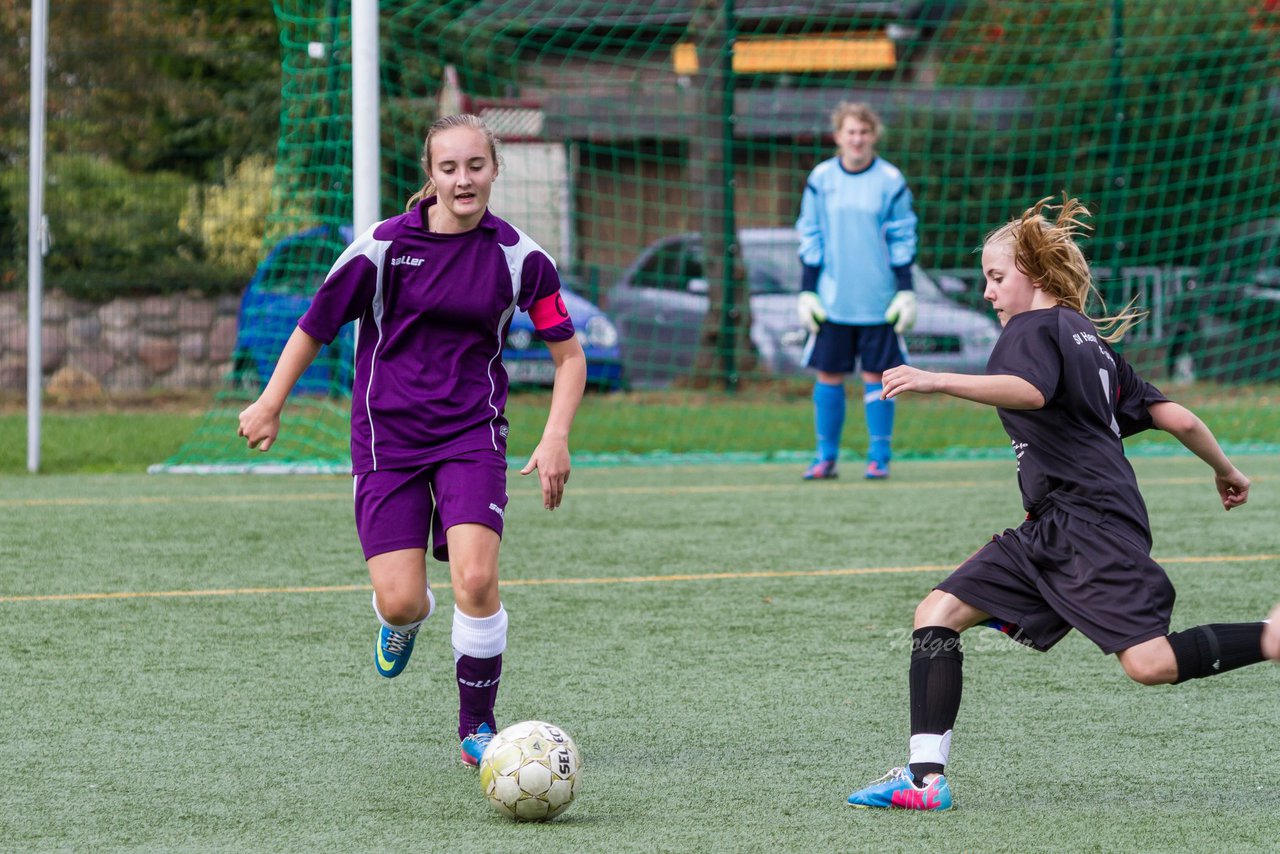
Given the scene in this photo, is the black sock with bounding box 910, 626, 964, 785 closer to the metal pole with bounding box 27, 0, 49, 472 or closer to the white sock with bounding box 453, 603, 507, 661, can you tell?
the white sock with bounding box 453, 603, 507, 661

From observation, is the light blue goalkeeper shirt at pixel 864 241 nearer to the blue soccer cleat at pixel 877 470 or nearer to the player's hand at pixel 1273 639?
the blue soccer cleat at pixel 877 470

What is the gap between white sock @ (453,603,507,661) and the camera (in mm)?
3672

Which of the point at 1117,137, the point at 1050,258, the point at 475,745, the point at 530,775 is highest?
the point at 1117,137

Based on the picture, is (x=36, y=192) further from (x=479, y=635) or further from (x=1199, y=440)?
(x=1199, y=440)

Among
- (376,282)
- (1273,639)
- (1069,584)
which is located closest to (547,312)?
(376,282)

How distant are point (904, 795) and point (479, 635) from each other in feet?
3.36

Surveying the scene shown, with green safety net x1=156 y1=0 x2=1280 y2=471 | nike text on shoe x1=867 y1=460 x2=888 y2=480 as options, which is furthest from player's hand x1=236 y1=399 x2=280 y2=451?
green safety net x1=156 y1=0 x2=1280 y2=471

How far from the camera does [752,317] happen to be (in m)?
12.4

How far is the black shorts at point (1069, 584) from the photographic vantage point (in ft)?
10.7

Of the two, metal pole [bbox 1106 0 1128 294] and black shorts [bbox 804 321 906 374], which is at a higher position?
metal pole [bbox 1106 0 1128 294]

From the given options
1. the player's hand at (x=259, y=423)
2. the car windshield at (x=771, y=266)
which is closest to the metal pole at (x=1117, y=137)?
the car windshield at (x=771, y=266)

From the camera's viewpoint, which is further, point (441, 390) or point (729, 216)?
point (729, 216)

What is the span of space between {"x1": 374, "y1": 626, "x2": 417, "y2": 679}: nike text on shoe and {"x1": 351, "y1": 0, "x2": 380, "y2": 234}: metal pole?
4.57 meters

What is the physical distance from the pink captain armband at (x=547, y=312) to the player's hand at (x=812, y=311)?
4.74 metres
